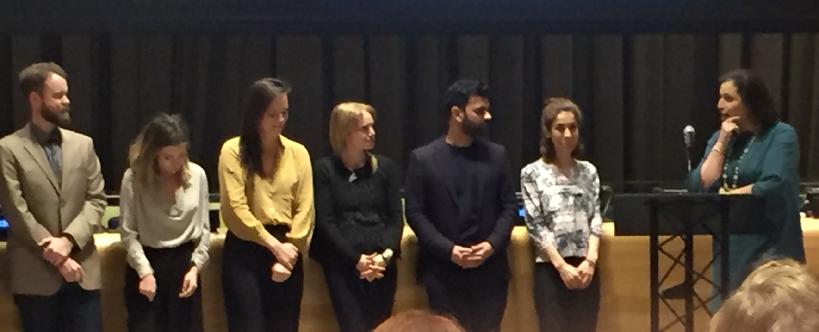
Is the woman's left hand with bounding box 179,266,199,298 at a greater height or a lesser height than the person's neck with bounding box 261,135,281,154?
lesser

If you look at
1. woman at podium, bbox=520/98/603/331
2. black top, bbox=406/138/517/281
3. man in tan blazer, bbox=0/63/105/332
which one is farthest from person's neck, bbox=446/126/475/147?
man in tan blazer, bbox=0/63/105/332

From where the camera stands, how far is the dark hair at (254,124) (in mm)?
4129

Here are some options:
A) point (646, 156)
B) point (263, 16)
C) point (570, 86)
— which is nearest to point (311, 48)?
point (263, 16)

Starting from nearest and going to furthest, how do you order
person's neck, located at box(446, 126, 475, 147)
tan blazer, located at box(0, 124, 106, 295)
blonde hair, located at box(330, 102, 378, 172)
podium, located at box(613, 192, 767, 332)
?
1. podium, located at box(613, 192, 767, 332)
2. tan blazer, located at box(0, 124, 106, 295)
3. blonde hair, located at box(330, 102, 378, 172)
4. person's neck, located at box(446, 126, 475, 147)

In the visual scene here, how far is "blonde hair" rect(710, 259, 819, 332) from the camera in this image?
1.53 meters

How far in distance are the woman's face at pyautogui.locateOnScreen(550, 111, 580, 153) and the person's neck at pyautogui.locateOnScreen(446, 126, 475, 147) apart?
1.15ft

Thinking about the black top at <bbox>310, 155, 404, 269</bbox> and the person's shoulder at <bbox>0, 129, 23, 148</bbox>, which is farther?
the black top at <bbox>310, 155, 404, 269</bbox>

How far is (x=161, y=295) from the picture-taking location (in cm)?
410

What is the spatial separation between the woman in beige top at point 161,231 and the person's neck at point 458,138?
1082 millimetres

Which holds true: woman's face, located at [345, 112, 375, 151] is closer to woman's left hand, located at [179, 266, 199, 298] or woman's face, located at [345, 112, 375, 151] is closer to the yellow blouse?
the yellow blouse

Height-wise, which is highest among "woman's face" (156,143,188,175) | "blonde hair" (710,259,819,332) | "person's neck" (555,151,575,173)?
"blonde hair" (710,259,819,332)

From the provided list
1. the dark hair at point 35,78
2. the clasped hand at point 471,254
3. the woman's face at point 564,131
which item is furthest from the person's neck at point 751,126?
the dark hair at point 35,78

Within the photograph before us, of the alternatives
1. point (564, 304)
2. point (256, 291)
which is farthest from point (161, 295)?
point (564, 304)

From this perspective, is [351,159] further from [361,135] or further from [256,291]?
[256,291]
